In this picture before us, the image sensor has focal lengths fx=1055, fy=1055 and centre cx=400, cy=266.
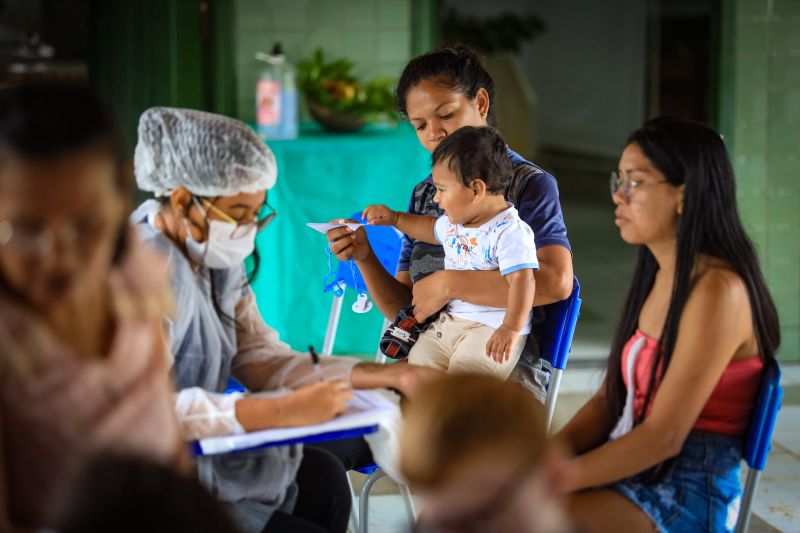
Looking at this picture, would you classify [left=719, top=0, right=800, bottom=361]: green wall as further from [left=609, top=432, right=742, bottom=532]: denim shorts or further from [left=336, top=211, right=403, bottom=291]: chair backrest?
[left=609, top=432, right=742, bottom=532]: denim shorts

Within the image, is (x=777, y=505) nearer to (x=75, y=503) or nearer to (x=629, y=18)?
(x=75, y=503)

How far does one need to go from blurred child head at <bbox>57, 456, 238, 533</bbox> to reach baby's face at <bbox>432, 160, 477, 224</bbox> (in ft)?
4.98

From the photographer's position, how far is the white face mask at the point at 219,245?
1.99m

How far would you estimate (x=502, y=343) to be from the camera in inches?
99.5

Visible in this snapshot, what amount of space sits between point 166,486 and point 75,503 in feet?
0.32

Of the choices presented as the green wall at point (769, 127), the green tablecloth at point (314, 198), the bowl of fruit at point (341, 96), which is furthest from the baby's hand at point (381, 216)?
the green wall at point (769, 127)

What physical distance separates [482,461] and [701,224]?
954mm

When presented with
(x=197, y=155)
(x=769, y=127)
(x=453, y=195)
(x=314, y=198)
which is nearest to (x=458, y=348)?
(x=453, y=195)

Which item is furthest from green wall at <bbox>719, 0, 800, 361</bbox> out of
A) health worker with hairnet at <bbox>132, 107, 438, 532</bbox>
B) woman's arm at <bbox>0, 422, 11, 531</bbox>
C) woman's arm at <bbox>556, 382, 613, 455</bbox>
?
woman's arm at <bbox>0, 422, 11, 531</bbox>

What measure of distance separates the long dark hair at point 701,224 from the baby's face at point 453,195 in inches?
26.0

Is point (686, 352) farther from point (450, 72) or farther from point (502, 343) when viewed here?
point (450, 72)

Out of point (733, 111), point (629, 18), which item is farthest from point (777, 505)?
point (629, 18)

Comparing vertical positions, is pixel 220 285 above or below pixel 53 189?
below

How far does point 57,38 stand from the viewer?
11023mm
